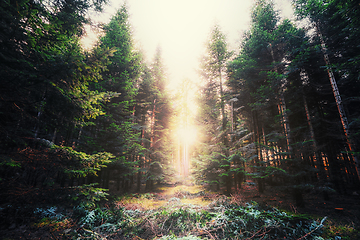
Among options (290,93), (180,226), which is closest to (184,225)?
(180,226)

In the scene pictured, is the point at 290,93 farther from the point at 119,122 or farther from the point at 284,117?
the point at 119,122

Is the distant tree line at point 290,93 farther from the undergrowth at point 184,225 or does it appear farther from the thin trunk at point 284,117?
the undergrowth at point 184,225

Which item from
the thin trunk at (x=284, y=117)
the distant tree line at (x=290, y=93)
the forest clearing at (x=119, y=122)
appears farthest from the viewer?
the thin trunk at (x=284, y=117)

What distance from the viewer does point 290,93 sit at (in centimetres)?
1131

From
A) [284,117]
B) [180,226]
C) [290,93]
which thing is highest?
[290,93]

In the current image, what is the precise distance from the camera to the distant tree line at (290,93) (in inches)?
313

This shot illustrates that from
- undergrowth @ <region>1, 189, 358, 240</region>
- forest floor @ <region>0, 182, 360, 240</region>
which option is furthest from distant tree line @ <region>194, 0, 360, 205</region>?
undergrowth @ <region>1, 189, 358, 240</region>

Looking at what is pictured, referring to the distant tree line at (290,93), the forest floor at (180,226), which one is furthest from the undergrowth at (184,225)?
the distant tree line at (290,93)

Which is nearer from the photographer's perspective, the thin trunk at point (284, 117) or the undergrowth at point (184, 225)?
the undergrowth at point (184, 225)

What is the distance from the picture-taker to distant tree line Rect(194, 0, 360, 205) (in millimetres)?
7949

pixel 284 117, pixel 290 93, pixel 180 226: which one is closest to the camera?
pixel 180 226

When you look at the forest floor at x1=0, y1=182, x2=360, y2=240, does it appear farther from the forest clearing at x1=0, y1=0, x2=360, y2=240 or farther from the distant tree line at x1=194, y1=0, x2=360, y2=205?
the distant tree line at x1=194, y1=0, x2=360, y2=205

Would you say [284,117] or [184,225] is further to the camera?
[284,117]

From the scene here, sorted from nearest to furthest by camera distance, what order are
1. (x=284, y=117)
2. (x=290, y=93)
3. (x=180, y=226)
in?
(x=180, y=226) → (x=284, y=117) → (x=290, y=93)
